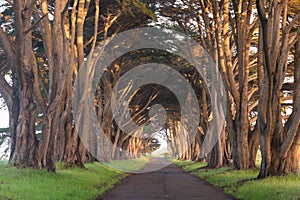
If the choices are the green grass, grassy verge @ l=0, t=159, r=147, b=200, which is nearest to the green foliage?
grassy verge @ l=0, t=159, r=147, b=200

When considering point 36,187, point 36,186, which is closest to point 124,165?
point 36,186

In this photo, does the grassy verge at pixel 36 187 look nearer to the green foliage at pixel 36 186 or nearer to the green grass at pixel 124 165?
the green foliage at pixel 36 186

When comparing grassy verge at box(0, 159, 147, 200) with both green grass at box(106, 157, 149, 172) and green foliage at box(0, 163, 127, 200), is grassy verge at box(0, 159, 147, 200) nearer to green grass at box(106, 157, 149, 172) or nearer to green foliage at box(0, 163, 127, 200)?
green foliage at box(0, 163, 127, 200)

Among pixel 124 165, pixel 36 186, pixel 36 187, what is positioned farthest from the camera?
pixel 124 165

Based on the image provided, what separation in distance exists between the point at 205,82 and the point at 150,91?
1283 cm

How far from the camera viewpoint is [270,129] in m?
16.3

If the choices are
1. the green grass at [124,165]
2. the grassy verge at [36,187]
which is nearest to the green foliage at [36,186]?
the grassy verge at [36,187]

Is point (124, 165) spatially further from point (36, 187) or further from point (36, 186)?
point (36, 187)

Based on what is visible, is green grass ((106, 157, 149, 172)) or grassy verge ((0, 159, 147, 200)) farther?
green grass ((106, 157, 149, 172))

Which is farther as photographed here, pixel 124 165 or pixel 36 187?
pixel 124 165

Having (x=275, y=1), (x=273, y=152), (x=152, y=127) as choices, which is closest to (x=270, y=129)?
(x=273, y=152)

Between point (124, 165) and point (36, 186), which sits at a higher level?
point (124, 165)

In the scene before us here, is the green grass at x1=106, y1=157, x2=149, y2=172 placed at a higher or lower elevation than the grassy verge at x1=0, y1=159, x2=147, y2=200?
higher

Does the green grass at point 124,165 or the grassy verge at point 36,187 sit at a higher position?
the green grass at point 124,165
